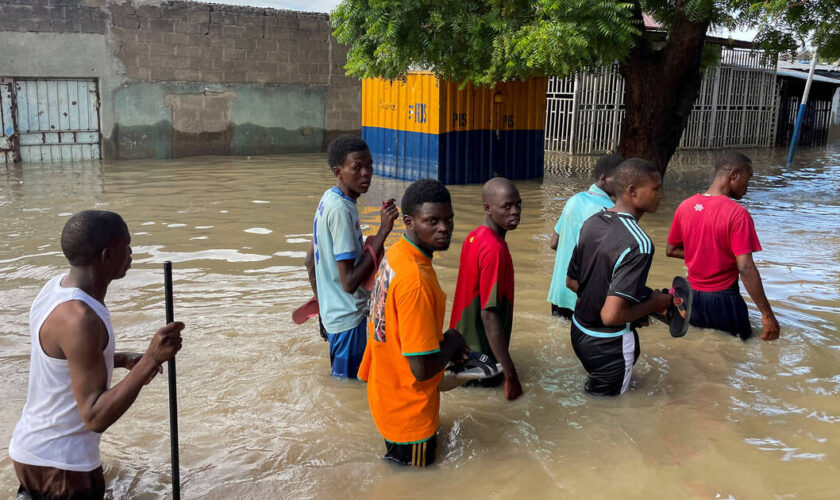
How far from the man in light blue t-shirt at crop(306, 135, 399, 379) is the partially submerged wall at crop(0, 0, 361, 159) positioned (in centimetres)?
1320

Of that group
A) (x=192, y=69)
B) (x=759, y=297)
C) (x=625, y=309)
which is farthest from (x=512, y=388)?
(x=192, y=69)

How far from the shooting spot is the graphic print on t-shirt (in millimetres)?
3326

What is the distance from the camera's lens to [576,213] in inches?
208

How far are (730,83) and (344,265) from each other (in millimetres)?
21261

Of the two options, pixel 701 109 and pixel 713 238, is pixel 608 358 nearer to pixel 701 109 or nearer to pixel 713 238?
pixel 713 238

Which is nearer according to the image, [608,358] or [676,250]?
[608,358]

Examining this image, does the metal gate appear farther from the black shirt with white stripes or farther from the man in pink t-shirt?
the black shirt with white stripes

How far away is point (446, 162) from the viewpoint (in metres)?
13.2

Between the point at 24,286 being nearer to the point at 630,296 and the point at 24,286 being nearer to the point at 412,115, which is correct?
the point at 630,296

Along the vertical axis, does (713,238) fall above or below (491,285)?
above

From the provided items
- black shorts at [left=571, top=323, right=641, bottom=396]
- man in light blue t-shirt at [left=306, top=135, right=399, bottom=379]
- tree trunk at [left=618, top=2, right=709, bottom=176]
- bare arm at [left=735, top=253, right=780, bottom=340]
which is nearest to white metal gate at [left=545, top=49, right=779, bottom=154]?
tree trunk at [left=618, top=2, right=709, bottom=176]

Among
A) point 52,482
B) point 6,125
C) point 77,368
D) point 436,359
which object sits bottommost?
point 52,482

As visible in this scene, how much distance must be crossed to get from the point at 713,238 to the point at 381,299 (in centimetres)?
290

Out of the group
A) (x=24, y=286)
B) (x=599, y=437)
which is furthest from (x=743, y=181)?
(x=24, y=286)
